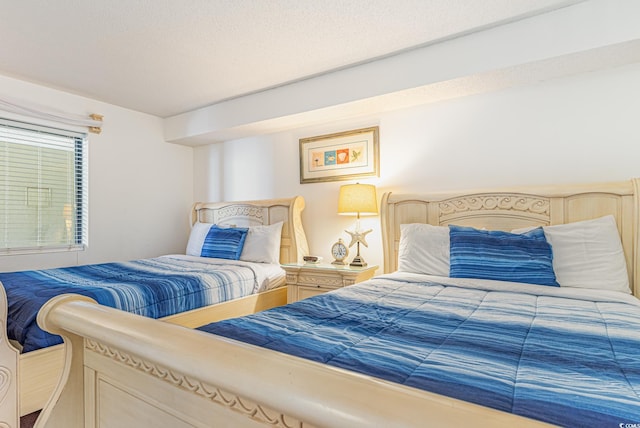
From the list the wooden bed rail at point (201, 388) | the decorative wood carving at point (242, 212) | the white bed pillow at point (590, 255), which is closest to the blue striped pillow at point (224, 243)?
the decorative wood carving at point (242, 212)

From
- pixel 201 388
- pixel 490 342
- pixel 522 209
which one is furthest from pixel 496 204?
pixel 201 388

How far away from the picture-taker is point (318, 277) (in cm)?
278

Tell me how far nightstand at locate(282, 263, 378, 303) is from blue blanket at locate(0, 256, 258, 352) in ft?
1.05

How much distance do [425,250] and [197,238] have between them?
8.16 ft

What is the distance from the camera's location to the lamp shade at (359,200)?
2.79 m

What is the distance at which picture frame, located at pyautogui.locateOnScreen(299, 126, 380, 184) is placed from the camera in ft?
10.0

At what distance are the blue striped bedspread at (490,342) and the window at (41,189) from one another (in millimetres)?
Result: 2873

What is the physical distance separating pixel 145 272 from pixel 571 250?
9.58 ft

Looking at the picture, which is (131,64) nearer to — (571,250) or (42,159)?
(42,159)

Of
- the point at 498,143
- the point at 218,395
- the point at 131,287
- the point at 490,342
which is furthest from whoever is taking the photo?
the point at 498,143

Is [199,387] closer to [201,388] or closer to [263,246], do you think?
[201,388]

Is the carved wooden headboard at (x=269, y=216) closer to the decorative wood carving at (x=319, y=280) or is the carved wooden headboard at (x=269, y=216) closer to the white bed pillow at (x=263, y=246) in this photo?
the white bed pillow at (x=263, y=246)

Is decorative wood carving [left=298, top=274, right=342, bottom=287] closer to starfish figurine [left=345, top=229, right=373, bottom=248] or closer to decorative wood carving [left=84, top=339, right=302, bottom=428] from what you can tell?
starfish figurine [left=345, top=229, right=373, bottom=248]

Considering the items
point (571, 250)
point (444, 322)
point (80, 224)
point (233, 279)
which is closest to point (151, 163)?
point (80, 224)
